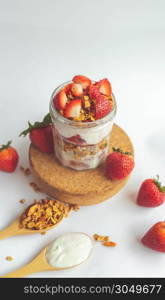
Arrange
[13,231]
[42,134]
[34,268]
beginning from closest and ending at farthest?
[34,268] < [13,231] < [42,134]

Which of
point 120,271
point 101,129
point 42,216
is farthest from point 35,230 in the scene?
point 101,129

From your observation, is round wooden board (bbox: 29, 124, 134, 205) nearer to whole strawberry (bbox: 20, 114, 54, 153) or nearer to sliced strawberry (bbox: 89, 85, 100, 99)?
whole strawberry (bbox: 20, 114, 54, 153)

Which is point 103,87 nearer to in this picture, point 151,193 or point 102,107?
point 102,107

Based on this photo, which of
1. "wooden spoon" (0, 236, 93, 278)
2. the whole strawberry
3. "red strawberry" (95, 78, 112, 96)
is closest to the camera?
"wooden spoon" (0, 236, 93, 278)

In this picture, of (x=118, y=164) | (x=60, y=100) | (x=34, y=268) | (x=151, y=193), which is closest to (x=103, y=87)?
(x=60, y=100)

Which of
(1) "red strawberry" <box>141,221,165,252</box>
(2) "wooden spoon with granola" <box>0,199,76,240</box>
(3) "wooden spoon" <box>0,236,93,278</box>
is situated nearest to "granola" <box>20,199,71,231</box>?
(2) "wooden spoon with granola" <box>0,199,76,240</box>

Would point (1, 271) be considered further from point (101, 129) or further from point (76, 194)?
point (101, 129)

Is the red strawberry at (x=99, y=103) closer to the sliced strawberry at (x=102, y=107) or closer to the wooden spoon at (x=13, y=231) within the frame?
the sliced strawberry at (x=102, y=107)
